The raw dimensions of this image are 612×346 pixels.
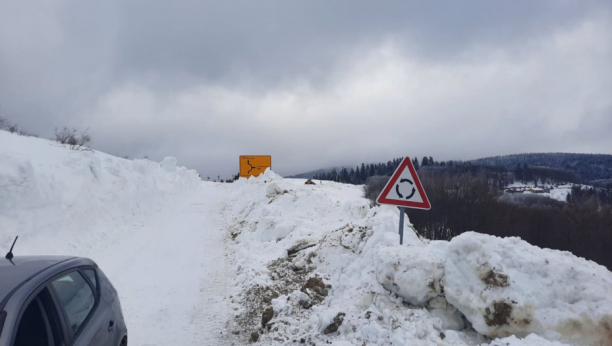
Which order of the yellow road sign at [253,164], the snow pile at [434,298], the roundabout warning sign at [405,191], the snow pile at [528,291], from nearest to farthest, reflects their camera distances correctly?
the snow pile at [528,291]
the snow pile at [434,298]
the roundabout warning sign at [405,191]
the yellow road sign at [253,164]

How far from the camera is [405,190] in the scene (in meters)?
6.66

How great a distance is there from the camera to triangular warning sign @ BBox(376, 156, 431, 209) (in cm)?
654

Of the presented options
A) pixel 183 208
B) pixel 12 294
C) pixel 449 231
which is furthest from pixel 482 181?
pixel 12 294

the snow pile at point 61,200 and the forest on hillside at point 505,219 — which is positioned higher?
the snow pile at point 61,200

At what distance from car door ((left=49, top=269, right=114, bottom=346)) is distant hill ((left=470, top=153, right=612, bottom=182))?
100532mm

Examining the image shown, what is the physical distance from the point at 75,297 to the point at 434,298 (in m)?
4.99

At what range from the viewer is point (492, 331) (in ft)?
16.4

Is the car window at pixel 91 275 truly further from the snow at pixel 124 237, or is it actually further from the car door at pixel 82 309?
the snow at pixel 124 237

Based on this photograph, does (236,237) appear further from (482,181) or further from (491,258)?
(482,181)

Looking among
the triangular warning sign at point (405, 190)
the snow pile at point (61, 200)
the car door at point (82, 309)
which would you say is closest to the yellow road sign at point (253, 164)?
the snow pile at point (61, 200)

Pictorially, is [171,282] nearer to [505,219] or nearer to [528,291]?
[528,291]

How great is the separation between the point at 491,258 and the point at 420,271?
1.11 metres

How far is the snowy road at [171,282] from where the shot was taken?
6.31 meters

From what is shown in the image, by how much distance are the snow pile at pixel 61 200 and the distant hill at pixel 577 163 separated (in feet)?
308
